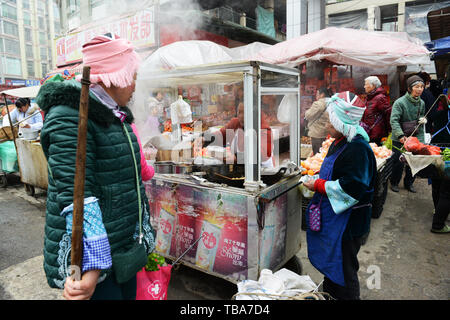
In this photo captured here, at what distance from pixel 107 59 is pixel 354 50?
661 centimetres

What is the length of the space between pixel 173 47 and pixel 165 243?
5760mm

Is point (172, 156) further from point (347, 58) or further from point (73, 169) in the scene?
point (347, 58)

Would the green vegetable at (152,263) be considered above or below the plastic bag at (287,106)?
below

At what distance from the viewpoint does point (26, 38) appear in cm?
4466

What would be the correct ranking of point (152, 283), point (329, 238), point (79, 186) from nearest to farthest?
point (79, 186), point (152, 283), point (329, 238)

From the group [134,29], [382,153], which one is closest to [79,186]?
[382,153]

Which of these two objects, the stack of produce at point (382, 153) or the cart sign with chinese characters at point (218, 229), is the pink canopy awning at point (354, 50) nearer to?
the stack of produce at point (382, 153)

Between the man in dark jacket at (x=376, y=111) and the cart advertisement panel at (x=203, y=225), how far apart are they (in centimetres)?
438

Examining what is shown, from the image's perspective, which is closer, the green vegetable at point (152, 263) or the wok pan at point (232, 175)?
the green vegetable at point (152, 263)

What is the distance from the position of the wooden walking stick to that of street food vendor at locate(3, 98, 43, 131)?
6120mm

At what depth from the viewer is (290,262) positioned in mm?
3666

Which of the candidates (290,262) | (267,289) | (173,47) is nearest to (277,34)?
(173,47)

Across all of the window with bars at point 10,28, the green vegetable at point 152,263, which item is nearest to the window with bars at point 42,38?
the window with bars at point 10,28

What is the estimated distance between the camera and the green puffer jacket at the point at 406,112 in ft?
17.5
